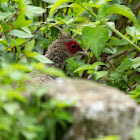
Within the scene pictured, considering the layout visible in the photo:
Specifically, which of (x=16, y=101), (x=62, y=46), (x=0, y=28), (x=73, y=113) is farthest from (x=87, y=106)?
(x=62, y=46)

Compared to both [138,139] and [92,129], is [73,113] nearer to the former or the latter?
[92,129]

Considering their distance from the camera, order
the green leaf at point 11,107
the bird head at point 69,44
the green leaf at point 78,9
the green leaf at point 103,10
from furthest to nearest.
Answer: the bird head at point 69,44
the green leaf at point 78,9
the green leaf at point 103,10
the green leaf at point 11,107

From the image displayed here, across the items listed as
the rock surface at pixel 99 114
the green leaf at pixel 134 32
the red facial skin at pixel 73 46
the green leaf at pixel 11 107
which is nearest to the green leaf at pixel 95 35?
the green leaf at pixel 134 32

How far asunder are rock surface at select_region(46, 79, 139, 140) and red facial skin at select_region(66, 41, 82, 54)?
2.95 meters

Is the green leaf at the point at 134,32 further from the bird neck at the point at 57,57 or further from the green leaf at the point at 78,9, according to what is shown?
the bird neck at the point at 57,57

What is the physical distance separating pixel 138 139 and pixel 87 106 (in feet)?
0.94

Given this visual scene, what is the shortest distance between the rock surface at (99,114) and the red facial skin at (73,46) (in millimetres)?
2951

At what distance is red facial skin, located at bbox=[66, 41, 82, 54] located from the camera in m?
4.78

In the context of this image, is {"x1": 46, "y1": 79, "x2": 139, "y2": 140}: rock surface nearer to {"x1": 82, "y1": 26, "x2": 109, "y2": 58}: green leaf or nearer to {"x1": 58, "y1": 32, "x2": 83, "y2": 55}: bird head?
{"x1": 82, "y1": 26, "x2": 109, "y2": 58}: green leaf

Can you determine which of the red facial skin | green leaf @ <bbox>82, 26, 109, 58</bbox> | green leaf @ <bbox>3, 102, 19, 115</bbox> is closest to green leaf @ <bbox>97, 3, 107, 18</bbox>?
green leaf @ <bbox>82, 26, 109, 58</bbox>

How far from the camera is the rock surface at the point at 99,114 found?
67.8 inches

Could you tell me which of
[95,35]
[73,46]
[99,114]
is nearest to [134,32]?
[95,35]

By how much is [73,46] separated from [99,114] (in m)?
3.14

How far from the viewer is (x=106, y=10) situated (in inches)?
135
